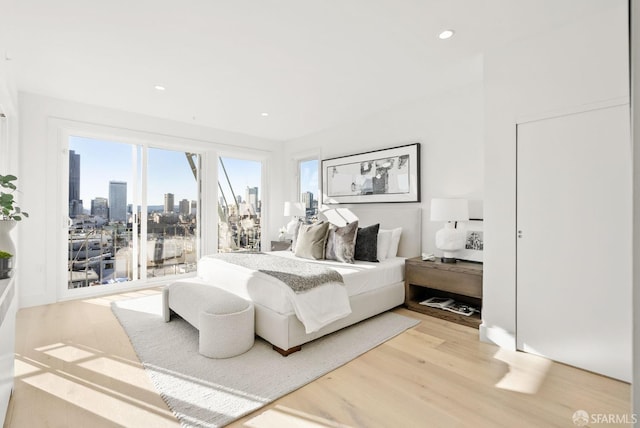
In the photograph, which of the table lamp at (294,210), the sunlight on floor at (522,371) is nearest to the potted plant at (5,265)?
the sunlight on floor at (522,371)

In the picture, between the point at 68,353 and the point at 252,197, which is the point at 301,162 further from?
the point at 68,353

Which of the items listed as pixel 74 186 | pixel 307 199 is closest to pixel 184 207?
pixel 74 186

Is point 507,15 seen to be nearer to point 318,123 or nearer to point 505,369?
point 505,369

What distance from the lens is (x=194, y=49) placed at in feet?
8.71

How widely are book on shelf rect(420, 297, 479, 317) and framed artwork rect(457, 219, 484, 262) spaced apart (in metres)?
0.49

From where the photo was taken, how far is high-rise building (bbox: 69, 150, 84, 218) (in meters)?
3.98

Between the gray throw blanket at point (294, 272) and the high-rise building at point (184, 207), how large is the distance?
6.31 ft

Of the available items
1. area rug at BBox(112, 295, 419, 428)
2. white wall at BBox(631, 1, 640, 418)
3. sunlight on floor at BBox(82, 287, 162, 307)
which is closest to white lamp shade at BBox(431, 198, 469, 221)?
area rug at BBox(112, 295, 419, 428)

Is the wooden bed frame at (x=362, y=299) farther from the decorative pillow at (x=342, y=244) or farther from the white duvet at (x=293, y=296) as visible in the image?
the decorative pillow at (x=342, y=244)

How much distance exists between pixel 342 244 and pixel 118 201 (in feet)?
10.6

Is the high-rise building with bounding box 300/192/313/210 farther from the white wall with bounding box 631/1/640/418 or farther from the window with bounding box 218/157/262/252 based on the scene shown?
the white wall with bounding box 631/1/640/418

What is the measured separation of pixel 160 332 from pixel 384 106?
365 cm

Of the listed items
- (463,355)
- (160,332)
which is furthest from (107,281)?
(463,355)

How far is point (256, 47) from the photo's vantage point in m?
2.63
